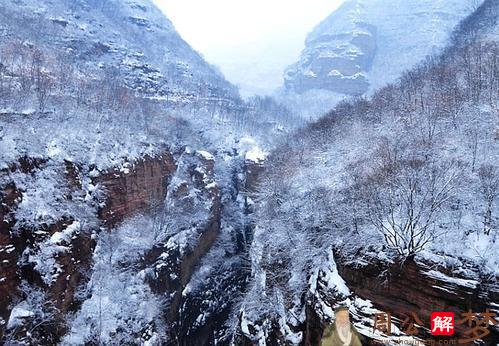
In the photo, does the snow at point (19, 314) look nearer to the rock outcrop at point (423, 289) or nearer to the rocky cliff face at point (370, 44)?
the rock outcrop at point (423, 289)

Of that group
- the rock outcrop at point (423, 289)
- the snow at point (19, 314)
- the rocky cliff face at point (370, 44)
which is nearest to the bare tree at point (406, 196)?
the rock outcrop at point (423, 289)

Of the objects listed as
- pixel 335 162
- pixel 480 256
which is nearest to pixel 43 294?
pixel 480 256

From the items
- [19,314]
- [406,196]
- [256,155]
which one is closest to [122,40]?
[256,155]

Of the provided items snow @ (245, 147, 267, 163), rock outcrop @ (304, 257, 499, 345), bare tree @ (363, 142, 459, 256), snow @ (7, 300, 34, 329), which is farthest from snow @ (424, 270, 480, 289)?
snow @ (245, 147, 267, 163)

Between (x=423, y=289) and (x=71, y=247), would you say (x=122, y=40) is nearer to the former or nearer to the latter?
(x=71, y=247)

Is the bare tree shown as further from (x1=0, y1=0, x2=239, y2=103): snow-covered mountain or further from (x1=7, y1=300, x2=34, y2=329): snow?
(x1=0, y1=0, x2=239, y2=103): snow-covered mountain

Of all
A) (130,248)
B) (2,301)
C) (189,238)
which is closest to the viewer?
(2,301)

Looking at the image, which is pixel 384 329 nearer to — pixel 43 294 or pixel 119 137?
pixel 43 294
